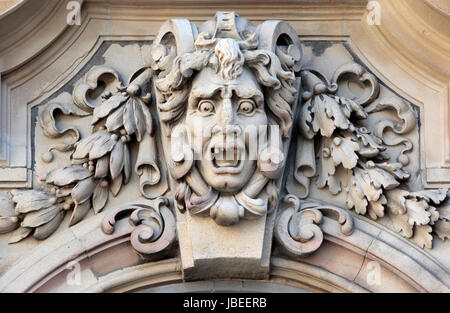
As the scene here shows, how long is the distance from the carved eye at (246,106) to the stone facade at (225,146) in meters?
0.01

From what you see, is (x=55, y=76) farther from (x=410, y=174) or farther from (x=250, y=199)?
(x=410, y=174)

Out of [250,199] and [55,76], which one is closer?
[250,199]

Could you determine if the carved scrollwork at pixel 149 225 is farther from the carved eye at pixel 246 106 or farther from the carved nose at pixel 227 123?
the carved eye at pixel 246 106

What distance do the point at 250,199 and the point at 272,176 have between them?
166 mm

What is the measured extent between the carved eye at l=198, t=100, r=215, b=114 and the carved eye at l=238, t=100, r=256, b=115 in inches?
5.5

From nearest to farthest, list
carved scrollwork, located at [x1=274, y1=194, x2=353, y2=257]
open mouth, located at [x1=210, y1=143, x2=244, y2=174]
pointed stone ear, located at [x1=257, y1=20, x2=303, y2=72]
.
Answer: open mouth, located at [x1=210, y1=143, x2=244, y2=174], carved scrollwork, located at [x1=274, y1=194, x2=353, y2=257], pointed stone ear, located at [x1=257, y1=20, x2=303, y2=72]

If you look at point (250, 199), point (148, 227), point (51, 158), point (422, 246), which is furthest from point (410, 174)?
point (51, 158)

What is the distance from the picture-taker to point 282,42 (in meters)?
7.70

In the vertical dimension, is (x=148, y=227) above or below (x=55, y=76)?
below

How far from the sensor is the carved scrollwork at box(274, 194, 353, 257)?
24.4 feet

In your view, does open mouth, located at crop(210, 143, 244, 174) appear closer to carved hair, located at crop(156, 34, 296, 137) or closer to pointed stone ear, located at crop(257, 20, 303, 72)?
carved hair, located at crop(156, 34, 296, 137)

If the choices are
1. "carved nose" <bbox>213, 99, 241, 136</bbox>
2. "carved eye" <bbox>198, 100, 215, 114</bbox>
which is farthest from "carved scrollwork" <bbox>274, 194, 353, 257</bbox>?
"carved eye" <bbox>198, 100, 215, 114</bbox>

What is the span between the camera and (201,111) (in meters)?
7.41

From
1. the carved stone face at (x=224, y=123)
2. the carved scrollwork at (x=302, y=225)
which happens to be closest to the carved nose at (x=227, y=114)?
the carved stone face at (x=224, y=123)
